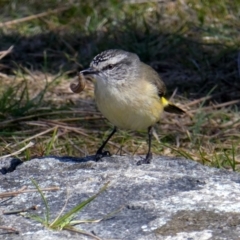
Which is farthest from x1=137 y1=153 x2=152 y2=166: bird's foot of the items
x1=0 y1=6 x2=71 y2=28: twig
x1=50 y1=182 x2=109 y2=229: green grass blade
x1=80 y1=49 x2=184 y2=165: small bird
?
x1=0 y1=6 x2=71 y2=28: twig

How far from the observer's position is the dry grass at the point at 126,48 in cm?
634

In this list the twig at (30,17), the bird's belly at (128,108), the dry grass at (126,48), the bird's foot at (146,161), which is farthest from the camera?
the twig at (30,17)

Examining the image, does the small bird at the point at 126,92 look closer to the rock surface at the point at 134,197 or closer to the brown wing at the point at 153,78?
the brown wing at the point at 153,78

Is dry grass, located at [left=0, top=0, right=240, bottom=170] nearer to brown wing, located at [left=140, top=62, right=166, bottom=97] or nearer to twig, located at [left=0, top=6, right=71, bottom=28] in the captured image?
twig, located at [left=0, top=6, right=71, bottom=28]

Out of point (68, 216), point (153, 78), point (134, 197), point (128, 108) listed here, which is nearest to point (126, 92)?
point (128, 108)

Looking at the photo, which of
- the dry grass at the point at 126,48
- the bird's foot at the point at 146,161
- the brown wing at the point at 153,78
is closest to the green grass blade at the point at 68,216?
the bird's foot at the point at 146,161

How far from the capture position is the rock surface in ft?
12.5

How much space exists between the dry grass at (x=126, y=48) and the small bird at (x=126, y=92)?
580 millimetres

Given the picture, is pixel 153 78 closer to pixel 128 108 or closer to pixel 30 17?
pixel 128 108

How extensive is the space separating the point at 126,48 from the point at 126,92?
10.0 feet

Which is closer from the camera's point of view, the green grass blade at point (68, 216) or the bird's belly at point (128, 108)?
the green grass blade at point (68, 216)

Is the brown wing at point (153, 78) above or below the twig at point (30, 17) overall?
above

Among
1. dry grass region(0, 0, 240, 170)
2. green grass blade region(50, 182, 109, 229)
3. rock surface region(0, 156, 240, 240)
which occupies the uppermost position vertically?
green grass blade region(50, 182, 109, 229)

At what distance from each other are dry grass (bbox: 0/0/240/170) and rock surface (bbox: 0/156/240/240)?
2.05 ft
